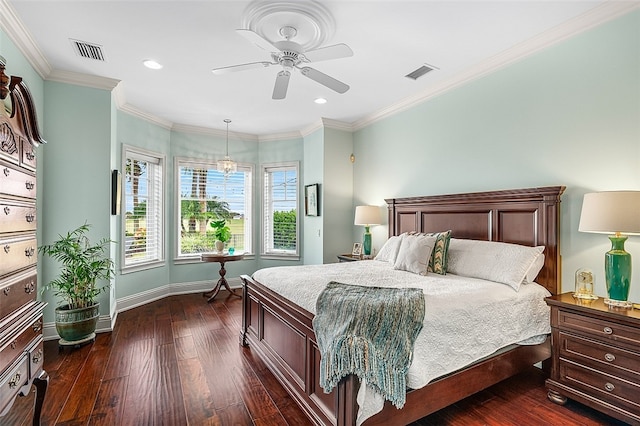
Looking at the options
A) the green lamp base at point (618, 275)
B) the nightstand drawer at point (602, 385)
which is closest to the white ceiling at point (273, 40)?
the green lamp base at point (618, 275)

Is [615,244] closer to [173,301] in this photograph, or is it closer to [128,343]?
[128,343]

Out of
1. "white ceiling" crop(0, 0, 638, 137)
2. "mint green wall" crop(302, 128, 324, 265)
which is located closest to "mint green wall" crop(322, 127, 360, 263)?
"mint green wall" crop(302, 128, 324, 265)

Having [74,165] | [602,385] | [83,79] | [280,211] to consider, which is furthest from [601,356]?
[83,79]

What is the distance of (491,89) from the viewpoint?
10.6 ft

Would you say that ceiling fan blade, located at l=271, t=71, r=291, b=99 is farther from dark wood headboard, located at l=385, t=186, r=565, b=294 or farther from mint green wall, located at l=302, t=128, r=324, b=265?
mint green wall, located at l=302, t=128, r=324, b=265

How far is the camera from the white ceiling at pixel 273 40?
2.37m

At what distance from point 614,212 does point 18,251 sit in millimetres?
3470

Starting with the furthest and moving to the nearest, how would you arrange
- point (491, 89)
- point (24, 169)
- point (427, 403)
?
point (491, 89) < point (427, 403) < point (24, 169)

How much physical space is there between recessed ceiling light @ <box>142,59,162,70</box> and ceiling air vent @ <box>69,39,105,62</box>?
366mm

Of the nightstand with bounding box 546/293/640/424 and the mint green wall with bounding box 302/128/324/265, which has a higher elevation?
the mint green wall with bounding box 302/128/324/265

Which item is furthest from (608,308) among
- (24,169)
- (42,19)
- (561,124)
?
(42,19)

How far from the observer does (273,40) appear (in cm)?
270

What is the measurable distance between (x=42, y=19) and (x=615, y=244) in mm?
4519

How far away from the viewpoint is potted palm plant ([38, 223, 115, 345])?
3.17 metres
